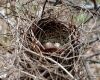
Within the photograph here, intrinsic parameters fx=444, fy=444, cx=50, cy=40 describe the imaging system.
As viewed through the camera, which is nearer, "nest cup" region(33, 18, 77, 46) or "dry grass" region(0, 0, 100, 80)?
"dry grass" region(0, 0, 100, 80)

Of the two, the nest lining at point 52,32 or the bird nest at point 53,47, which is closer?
the bird nest at point 53,47

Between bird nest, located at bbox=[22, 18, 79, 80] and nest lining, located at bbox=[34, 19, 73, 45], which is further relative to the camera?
nest lining, located at bbox=[34, 19, 73, 45]

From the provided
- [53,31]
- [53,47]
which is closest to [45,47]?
[53,47]

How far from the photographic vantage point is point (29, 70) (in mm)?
1923

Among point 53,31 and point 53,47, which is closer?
point 53,47

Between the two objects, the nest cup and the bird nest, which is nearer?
Answer: the bird nest

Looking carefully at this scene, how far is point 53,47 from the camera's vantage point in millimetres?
2021

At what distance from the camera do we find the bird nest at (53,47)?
1.89 m

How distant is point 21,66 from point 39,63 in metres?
0.09

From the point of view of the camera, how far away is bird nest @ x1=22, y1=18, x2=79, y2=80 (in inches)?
74.5

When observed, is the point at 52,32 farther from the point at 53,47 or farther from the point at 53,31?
the point at 53,47

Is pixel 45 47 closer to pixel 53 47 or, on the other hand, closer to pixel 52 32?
pixel 53 47

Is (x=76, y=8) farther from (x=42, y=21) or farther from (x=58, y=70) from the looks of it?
(x=58, y=70)

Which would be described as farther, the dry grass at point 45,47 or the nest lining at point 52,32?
the nest lining at point 52,32
